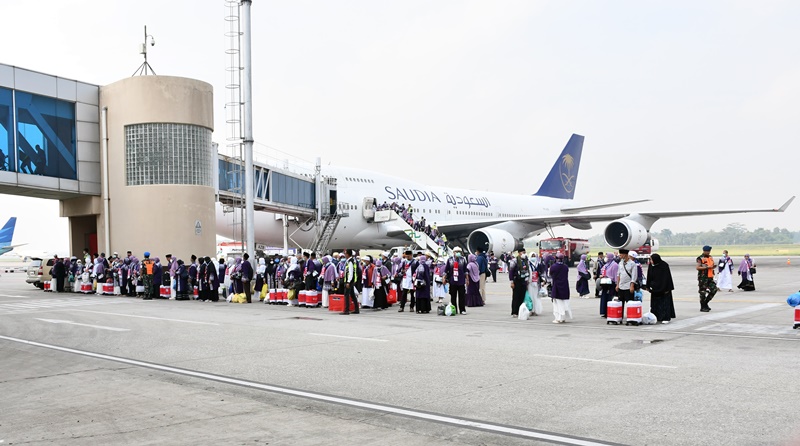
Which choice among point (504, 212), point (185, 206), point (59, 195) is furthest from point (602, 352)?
point (504, 212)

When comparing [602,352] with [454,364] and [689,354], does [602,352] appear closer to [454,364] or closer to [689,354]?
[689,354]

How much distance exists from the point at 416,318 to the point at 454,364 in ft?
22.7

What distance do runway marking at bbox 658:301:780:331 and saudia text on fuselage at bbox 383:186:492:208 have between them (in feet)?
76.3

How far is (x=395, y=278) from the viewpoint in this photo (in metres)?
18.6

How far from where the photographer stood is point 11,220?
3061 inches

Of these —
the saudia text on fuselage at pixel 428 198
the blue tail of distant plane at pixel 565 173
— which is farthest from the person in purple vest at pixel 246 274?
the blue tail of distant plane at pixel 565 173

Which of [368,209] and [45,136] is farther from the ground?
[45,136]

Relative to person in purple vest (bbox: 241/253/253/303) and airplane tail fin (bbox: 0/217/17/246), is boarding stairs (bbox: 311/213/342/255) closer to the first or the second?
person in purple vest (bbox: 241/253/253/303)

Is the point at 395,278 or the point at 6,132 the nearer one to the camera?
the point at 395,278

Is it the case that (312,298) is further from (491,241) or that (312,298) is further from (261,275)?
(491,241)

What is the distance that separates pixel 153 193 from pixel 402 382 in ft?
64.7

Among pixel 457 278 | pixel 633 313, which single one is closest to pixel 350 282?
pixel 457 278

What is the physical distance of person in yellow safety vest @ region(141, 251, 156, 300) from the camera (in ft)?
75.5

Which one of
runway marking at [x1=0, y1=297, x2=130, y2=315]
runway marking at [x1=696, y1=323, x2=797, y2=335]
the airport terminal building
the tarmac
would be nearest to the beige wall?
the airport terminal building
